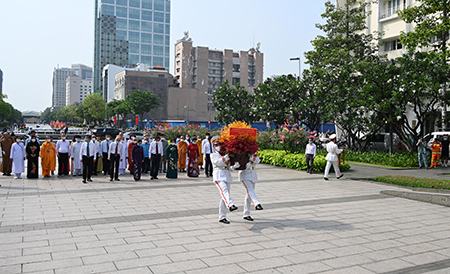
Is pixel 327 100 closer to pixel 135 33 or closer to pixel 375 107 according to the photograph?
pixel 375 107

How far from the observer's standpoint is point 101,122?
94312 millimetres

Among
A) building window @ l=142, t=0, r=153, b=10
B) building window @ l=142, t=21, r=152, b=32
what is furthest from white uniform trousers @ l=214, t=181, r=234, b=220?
building window @ l=142, t=0, r=153, b=10

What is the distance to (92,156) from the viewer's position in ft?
49.7

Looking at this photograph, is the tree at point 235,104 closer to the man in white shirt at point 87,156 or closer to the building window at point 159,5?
the man in white shirt at point 87,156

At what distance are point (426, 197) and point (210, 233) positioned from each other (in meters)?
6.82

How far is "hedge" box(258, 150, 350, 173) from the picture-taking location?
1845cm

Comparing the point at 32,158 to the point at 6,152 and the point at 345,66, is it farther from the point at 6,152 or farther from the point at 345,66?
the point at 345,66

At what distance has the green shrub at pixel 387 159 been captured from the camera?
2147 cm

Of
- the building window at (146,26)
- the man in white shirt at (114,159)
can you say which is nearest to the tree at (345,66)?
the man in white shirt at (114,159)

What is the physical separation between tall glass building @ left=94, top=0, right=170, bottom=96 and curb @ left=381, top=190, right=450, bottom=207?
428 feet

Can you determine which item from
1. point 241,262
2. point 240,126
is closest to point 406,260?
point 241,262

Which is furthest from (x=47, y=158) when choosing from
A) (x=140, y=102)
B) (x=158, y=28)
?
(x=158, y=28)

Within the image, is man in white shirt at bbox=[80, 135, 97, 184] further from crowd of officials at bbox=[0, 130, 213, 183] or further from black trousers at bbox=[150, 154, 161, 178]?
black trousers at bbox=[150, 154, 161, 178]

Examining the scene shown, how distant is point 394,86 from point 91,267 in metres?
19.7
